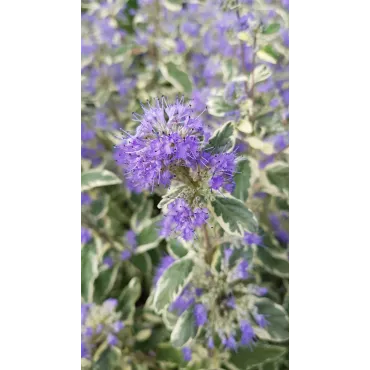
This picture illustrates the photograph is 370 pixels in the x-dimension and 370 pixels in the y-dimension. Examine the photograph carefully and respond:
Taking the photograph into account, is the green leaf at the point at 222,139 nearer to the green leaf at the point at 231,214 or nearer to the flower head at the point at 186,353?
the green leaf at the point at 231,214

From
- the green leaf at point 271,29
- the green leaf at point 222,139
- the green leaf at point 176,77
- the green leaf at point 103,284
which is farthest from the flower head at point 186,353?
the green leaf at point 271,29

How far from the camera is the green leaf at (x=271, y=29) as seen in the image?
0.96m

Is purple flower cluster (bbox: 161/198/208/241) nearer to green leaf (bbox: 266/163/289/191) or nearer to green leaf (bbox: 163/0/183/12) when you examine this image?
green leaf (bbox: 266/163/289/191)

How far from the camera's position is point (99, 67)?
1040 mm

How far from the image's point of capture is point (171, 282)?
970 millimetres

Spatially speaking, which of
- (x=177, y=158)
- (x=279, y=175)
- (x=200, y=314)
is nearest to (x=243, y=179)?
(x=279, y=175)

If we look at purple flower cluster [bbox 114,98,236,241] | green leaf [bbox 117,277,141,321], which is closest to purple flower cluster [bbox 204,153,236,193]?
purple flower cluster [bbox 114,98,236,241]

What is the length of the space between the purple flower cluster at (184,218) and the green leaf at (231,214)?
28 mm
